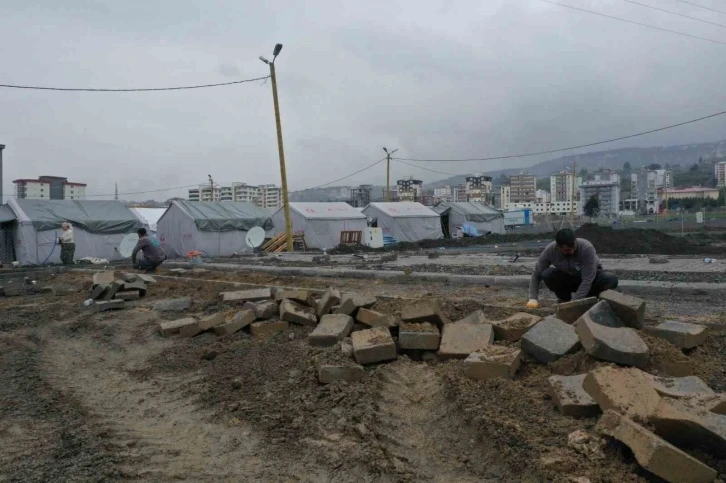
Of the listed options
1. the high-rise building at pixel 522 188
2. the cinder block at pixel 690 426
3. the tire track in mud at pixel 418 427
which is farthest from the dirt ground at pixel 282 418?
the high-rise building at pixel 522 188

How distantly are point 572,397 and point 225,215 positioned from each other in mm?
26040

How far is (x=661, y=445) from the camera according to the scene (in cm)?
262

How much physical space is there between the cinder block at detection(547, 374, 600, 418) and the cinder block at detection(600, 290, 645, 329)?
4.09 ft

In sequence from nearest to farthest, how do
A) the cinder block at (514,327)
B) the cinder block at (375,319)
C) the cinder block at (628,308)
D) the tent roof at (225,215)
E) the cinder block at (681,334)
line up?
the cinder block at (681,334), the cinder block at (628,308), the cinder block at (514,327), the cinder block at (375,319), the tent roof at (225,215)

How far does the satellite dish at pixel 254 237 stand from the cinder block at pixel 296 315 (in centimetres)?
1923

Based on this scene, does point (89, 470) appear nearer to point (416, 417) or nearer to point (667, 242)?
point (416, 417)

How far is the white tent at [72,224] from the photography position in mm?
22906

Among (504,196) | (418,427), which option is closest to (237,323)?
(418,427)

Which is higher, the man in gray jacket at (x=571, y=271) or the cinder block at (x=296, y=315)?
the man in gray jacket at (x=571, y=271)

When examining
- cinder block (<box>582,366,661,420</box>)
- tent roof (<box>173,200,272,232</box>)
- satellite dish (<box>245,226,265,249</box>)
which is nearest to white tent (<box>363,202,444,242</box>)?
tent roof (<box>173,200,272,232</box>)

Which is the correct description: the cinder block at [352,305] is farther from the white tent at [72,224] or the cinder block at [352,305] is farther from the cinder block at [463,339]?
the white tent at [72,224]

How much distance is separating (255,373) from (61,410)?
152cm

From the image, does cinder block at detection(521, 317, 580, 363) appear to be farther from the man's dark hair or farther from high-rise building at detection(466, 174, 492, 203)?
high-rise building at detection(466, 174, 492, 203)

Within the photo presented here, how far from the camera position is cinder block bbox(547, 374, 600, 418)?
3422 mm
